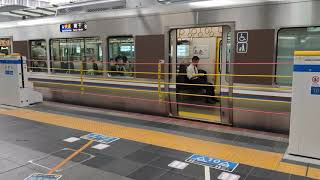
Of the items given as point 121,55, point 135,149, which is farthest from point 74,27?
point 135,149

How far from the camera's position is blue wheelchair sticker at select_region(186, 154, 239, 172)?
4074 mm

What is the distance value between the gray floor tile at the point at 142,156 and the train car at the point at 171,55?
2.01m

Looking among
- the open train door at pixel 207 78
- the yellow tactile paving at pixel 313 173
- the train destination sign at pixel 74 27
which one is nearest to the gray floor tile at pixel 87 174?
the yellow tactile paving at pixel 313 173

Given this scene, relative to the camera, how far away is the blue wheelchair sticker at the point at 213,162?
407 centimetres

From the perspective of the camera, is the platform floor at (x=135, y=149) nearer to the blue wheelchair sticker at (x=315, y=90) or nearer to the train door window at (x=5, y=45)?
the blue wheelchair sticker at (x=315, y=90)

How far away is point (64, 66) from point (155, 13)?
12.3 ft

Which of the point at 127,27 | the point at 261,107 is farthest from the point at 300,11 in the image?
the point at 127,27

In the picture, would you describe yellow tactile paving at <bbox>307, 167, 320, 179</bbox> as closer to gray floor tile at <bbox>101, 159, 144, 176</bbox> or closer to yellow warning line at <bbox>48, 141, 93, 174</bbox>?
gray floor tile at <bbox>101, 159, 144, 176</bbox>

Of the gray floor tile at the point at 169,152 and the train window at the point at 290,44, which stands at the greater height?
the train window at the point at 290,44

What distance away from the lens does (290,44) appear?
17.1 ft

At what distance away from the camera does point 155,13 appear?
6684mm

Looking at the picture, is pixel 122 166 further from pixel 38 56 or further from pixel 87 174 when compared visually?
pixel 38 56

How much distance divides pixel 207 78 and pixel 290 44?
4565 millimetres

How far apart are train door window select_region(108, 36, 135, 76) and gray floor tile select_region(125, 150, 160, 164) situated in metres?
3.06
